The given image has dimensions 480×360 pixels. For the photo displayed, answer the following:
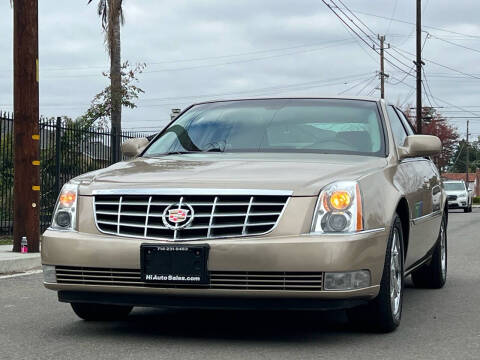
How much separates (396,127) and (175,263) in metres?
2.83

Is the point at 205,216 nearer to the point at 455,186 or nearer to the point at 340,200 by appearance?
the point at 340,200

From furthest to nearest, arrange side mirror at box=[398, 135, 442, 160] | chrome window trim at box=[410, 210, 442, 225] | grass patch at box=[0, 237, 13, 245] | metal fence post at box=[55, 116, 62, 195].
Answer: metal fence post at box=[55, 116, 62, 195]
grass patch at box=[0, 237, 13, 245]
chrome window trim at box=[410, 210, 442, 225]
side mirror at box=[398, 135, 442, 160]

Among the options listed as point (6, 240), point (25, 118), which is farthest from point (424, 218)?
point (6, 240)

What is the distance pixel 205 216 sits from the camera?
5379 mm

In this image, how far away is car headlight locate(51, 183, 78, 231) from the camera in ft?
19.0

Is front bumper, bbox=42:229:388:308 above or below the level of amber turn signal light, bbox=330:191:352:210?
below

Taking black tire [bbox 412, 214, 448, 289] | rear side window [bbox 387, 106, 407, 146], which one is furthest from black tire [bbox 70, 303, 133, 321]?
black tire [bbox 412, 214, 448, 289]

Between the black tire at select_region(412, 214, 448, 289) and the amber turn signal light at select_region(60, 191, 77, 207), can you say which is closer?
the amber turn signal light at select_region(60, 191, 77, 207)

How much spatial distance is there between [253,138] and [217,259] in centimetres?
162

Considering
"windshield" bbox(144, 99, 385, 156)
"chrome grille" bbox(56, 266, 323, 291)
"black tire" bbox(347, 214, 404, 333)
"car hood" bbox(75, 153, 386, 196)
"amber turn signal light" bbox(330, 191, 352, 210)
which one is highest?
"windshield" bbox(144, 99, 385, 156)

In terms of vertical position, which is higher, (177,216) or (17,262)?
(177,216)

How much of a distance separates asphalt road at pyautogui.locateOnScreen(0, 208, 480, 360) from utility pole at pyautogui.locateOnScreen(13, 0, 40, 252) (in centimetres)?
452

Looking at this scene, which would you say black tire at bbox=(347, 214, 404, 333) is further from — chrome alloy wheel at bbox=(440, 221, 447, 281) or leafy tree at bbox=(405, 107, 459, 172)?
leafy tree at bbox=(405, 107, 459, 172)

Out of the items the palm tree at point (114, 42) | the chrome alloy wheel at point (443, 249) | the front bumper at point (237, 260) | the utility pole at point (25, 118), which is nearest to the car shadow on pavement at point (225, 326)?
the front bumper at point (237, 260)
